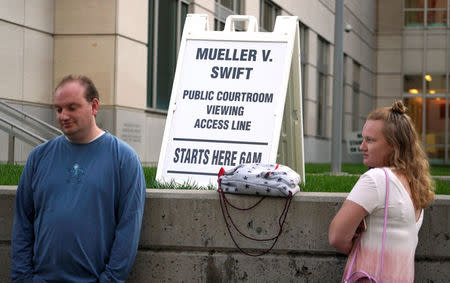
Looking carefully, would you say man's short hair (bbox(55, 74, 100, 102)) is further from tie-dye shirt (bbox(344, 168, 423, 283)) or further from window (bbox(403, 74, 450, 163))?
window (bbox(403, 74, 450, 163))

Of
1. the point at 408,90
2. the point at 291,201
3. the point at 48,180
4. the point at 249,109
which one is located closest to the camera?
the point at 48,180

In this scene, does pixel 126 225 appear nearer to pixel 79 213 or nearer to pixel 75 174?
pixel 79 213

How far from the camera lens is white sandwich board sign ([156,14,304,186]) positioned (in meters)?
6.86

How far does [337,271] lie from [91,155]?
6.30 feet

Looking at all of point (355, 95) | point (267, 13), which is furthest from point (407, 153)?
point (355, 95)

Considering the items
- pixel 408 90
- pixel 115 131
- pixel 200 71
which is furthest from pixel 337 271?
pixel 408 90

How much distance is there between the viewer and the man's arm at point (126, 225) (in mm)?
4211

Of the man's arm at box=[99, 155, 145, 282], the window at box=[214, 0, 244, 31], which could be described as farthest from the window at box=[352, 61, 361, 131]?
the man's arm at box=[99, 155, 145, 282]

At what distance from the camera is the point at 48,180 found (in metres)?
4.21

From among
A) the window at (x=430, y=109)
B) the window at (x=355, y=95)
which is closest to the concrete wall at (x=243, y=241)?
the window at (x=355, y=95)

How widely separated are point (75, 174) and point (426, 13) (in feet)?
122

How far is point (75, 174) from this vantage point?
4188 mm

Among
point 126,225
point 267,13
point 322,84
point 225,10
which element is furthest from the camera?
point 322,84

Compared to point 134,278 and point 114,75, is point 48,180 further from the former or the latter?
point 114,75
